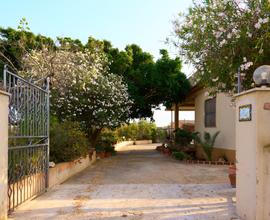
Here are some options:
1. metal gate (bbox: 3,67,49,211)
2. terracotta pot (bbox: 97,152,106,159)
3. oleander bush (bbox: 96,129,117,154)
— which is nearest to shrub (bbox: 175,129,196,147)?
terracotta pot (bbox: 97,152,106,159)

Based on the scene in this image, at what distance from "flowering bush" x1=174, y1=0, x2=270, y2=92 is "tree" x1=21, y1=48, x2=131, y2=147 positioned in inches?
355

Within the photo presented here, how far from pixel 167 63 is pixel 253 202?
655 inches

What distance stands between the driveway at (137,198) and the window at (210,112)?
632 centimetres

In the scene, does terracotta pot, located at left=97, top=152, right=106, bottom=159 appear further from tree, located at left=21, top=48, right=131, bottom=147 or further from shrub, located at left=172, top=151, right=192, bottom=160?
shrub, located at left=172, top=151, right=192, bottom=160

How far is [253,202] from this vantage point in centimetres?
605

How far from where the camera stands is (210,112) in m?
19.6

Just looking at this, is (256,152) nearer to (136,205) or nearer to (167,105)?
(136,205)

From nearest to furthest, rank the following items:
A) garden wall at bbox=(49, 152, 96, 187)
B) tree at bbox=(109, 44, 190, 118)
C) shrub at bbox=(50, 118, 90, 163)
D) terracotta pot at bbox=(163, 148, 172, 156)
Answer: garden wall at bbox=(49, 152, 96, 187) < shrub at bbox=(50, 118, 90, 163) < terracotta pot at bbox=(163, 148, 172, 156) < tree at bbox=(109, 44, 190, 118)

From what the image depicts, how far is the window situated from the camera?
19.0m

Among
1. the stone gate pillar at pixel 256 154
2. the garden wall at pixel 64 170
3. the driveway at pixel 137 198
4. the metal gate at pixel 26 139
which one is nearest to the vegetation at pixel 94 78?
the garden wall at pixel 64 170

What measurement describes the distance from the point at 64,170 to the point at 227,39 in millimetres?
6601

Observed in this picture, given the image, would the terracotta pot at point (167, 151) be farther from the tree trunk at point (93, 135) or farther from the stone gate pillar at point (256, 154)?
the stone gate pillar at point (256, 154)

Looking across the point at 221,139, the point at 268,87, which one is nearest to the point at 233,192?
the point at 268,87

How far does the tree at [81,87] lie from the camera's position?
16.9 meters
